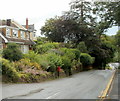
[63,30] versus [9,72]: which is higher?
[63,30]

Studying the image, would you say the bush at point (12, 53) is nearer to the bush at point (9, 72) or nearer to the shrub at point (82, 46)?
the bush at point (9, 72)

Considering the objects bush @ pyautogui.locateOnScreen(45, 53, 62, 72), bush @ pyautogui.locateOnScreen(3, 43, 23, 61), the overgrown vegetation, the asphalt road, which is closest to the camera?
the asphalt road

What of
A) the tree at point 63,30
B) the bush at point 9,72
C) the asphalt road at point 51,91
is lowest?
the asphalt road at point 51,91

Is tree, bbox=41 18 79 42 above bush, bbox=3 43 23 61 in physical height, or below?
above

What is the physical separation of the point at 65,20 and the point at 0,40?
1971 centimetres

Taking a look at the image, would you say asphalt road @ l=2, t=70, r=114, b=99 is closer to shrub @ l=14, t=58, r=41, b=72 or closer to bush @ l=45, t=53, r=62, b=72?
shrub @ l=14, t=58, r=41, b=72

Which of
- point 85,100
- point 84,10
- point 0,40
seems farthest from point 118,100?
point 84,10

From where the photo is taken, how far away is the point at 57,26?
5725 centimetres

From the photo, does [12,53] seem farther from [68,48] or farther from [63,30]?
[63,30]

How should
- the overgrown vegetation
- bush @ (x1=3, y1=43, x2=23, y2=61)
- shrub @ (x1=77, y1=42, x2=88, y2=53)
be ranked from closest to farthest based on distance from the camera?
1. the overgrown vegetation
2. bush @ (x1=3, y1=43, x2=23, y2=61)
3. shrub @ (x1=77, y1=42, x2=88, y2=53)

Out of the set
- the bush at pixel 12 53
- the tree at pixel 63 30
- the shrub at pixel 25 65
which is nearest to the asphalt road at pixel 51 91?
the shrub at pixel 25 65

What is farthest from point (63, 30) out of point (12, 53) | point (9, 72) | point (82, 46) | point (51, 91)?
point (51, 91)

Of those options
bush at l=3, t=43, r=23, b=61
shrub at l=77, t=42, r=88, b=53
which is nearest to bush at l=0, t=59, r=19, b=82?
bush at l=3, t=43, r=23, b=61

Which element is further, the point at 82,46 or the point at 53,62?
the point at 82,46
